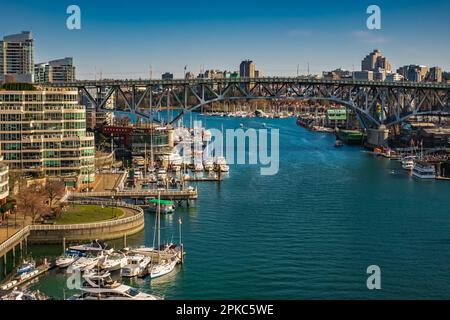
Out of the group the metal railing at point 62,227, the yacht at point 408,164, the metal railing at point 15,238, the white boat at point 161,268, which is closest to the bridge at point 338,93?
the yacht at point 408,164

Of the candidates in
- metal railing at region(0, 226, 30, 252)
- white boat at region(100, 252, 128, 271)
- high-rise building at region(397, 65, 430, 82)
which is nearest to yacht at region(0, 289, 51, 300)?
white boat at region(100, 252, 128, 271)

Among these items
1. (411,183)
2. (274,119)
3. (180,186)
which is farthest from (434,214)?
(274,119)

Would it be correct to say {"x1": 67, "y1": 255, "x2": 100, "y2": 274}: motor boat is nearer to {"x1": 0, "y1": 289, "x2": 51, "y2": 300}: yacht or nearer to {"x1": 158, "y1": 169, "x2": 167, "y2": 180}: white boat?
{"x1": 0, "y1": 289, "x2": 51, "y2": 300}: yacht

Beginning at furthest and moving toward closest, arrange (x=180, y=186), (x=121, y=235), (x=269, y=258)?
(x=180, y=186), (x=121, y=235), (x=269, y=258)
